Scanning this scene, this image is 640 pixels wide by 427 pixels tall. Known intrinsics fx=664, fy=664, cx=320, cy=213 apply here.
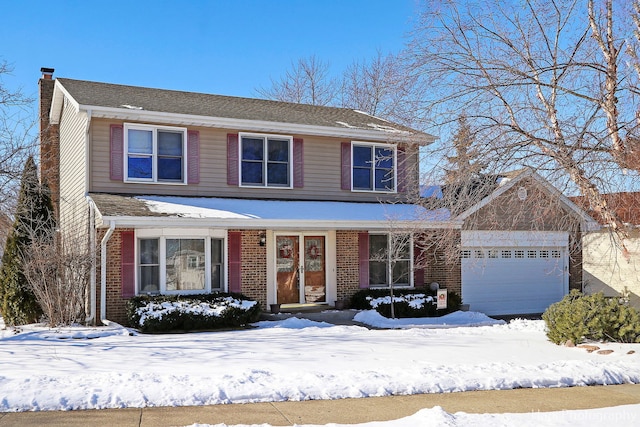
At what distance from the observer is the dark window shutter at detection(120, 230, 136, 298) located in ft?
52.4

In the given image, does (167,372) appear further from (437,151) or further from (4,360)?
(437,151)

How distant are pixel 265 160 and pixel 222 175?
4.36 ft

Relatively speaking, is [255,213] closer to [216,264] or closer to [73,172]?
[216,264]

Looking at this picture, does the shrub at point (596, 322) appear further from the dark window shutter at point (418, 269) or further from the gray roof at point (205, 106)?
the dark window shutter at point (418, 269)

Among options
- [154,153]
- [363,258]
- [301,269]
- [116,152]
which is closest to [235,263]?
[301,269]

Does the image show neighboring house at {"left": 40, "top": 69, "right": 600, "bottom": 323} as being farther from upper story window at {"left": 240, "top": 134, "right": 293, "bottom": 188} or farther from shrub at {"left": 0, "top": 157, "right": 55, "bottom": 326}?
shrub at {"left": 0, "top": 157, "right": 55, "bottom": 326}

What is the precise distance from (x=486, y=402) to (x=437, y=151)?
492 centimetres

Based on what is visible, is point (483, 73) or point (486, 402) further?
point (483, 73)

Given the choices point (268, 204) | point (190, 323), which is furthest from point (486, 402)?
point (268, 204)

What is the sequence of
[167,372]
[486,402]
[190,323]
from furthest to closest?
1. [190,323]
2. [167,372]
3. [486,402]

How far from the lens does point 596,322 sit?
11.8 metres

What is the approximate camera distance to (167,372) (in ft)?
Answer: 29.3

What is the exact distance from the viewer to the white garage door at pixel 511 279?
66.3 feet

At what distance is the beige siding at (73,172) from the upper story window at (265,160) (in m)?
4.18
